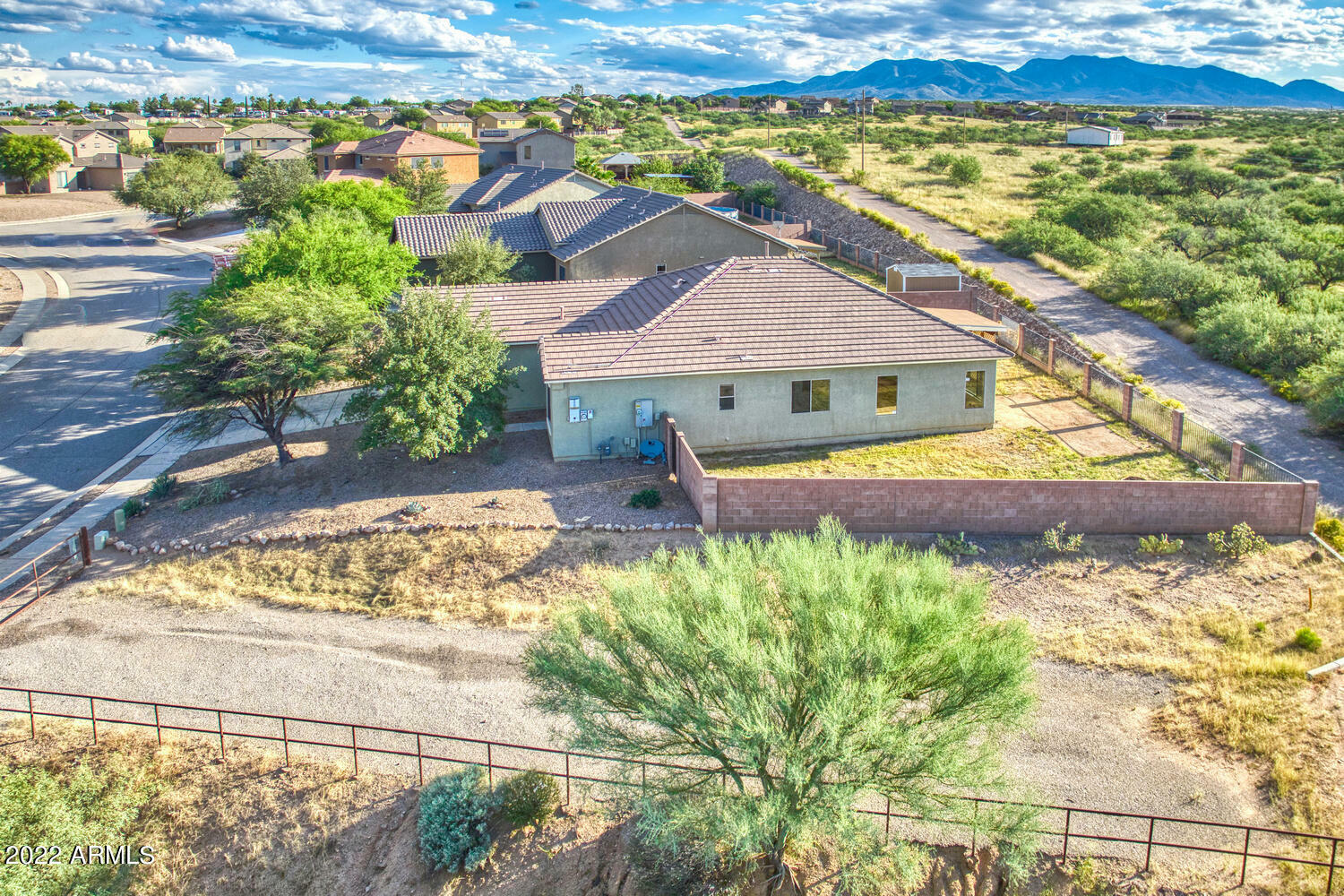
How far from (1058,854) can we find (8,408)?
35765 millimetres

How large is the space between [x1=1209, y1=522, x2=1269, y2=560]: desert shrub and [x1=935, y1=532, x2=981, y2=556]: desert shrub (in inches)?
207

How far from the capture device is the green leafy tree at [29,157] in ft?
302

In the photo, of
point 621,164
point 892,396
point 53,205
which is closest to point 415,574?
point 892,396

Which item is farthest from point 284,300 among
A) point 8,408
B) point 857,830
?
point 857,830

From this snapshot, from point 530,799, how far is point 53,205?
97.1m

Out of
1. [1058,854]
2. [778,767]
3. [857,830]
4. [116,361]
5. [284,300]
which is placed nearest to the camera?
[857,830]

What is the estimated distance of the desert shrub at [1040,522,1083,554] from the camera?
20734 mm

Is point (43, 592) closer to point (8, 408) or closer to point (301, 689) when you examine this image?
point (301, 689)

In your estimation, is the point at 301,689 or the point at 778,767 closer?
the point at 778,767

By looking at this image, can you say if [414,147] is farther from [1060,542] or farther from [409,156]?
[1060,542]

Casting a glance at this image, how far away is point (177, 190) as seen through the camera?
7362cm

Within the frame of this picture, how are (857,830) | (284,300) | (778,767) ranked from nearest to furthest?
(857,830) < (778,767) < (284,300)

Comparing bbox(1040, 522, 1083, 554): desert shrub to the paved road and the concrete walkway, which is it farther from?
the paved road

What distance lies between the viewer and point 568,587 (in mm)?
19734
